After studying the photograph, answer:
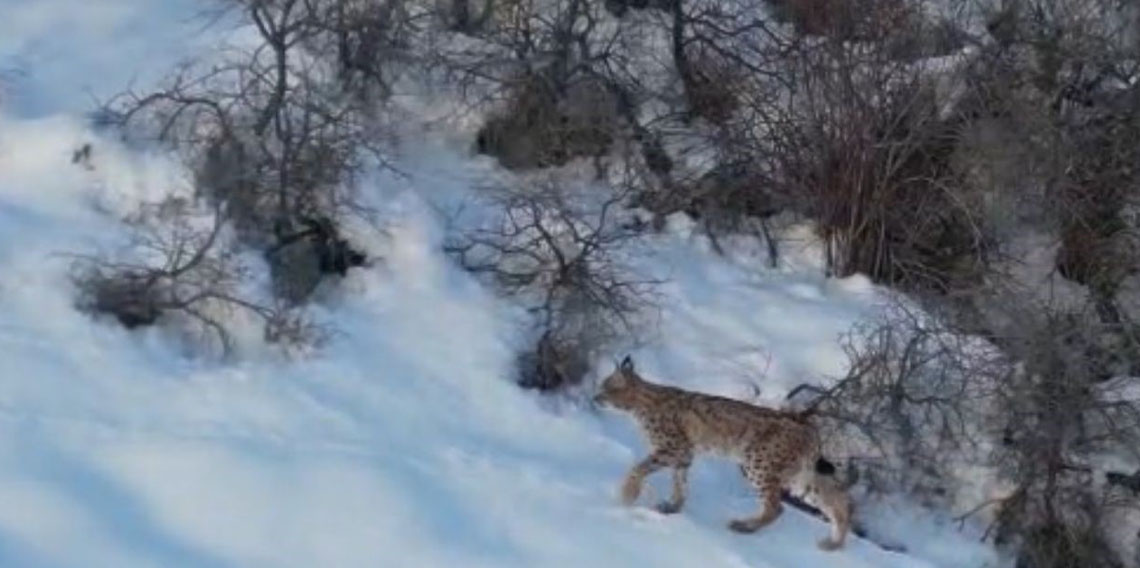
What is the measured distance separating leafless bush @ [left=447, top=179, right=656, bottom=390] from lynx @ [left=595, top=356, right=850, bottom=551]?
5.90 feet

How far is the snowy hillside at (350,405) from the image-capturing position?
12.6 meters

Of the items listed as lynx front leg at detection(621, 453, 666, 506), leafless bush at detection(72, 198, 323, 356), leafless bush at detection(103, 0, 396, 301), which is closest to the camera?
lynx front leg at detection(621, 453, 666, 506)

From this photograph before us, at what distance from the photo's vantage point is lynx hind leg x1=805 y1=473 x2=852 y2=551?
1353 centimetres

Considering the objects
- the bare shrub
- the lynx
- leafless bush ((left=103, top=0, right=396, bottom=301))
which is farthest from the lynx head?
the bare shrub

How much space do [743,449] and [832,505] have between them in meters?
0.71

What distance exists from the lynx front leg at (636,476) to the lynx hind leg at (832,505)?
1.09 meters

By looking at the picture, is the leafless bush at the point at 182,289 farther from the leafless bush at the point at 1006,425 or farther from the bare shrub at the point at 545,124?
the leafless bush at the point at 1006,425

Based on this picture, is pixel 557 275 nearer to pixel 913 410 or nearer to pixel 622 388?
pixel 622 388

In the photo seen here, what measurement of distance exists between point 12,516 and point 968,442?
23.7ft

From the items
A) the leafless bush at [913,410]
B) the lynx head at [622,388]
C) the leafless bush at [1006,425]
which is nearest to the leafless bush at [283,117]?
the lynx head at [622,388]

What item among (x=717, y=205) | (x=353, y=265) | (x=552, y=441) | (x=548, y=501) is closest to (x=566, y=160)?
(x=717, y=205)

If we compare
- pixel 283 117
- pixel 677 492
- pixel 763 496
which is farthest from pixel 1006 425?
pixel 283 117

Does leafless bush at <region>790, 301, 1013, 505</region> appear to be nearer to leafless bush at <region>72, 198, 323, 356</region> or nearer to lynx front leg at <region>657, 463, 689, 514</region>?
lynx front leg at <region>657, 463, 689, 514</region>

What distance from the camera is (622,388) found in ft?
45.4
